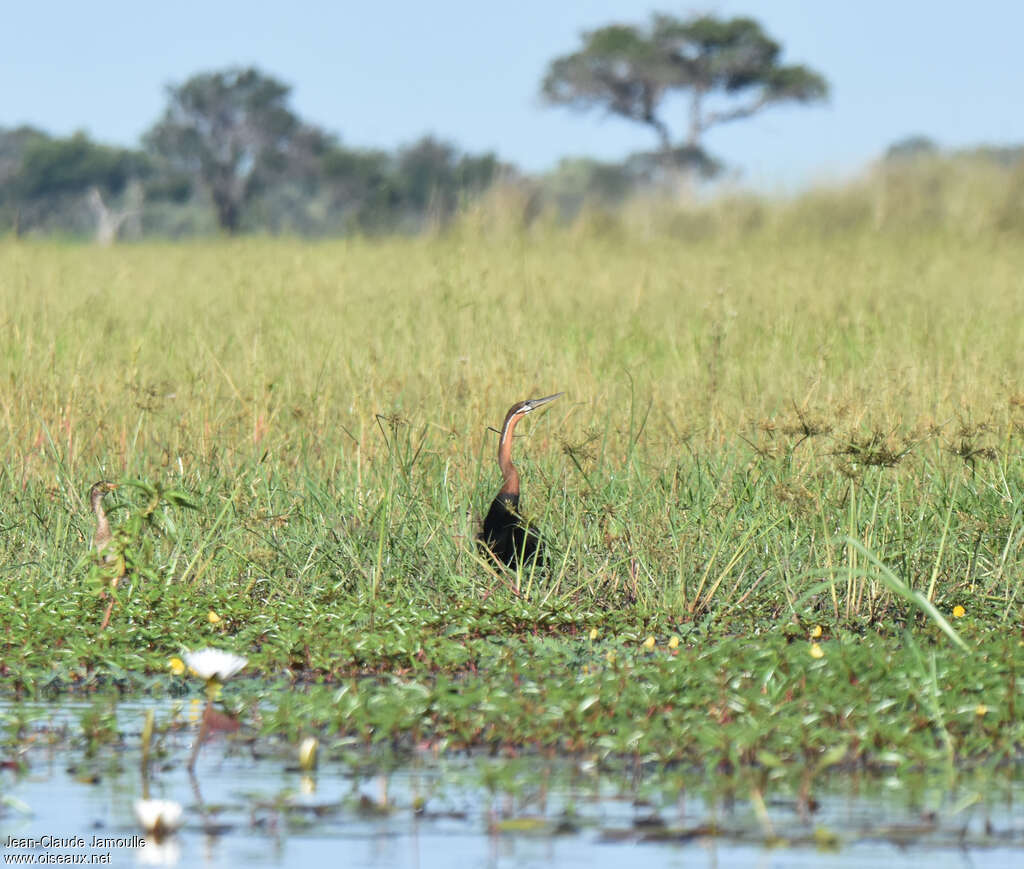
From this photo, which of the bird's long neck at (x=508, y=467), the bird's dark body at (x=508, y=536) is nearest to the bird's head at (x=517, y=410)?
the bird's long neck at (x=508, y=467)

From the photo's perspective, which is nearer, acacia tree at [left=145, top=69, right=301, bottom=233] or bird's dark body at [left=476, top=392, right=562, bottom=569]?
bird's dark body at [left=476, top=392, right=562, bottom=569]

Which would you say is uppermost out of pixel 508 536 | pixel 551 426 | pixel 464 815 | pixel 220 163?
pixel 220 163

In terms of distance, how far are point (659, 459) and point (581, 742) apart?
3525 mm

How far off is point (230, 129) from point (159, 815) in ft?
194

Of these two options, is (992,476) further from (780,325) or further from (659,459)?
(780,325)

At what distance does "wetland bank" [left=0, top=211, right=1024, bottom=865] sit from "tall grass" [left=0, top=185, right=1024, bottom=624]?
0.03m

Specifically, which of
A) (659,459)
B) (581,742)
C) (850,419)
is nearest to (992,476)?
(850,419)

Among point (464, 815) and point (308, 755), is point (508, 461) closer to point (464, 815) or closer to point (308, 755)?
point (308, 755)

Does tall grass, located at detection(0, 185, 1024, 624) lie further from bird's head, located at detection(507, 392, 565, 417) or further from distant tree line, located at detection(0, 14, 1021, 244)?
distant tree line, located at detection(0, 14, 1021, 244)

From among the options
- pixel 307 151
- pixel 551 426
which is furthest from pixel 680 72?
pixel 551 426

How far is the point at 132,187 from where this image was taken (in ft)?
198

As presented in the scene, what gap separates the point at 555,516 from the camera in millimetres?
6715

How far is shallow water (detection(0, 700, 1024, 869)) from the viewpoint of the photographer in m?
3.49

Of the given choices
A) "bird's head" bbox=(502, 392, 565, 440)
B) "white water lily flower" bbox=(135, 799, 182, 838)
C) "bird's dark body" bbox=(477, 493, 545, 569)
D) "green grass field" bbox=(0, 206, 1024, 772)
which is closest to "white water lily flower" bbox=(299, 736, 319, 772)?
"green grass field" bbox=(0, 206, 1024, 772)
